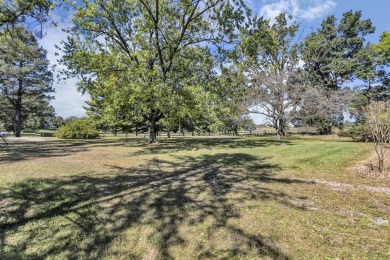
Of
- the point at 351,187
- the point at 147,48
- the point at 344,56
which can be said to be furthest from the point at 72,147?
the point at 344,56

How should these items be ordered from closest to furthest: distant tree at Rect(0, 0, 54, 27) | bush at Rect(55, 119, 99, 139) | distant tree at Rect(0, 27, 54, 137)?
1. distant tree at Rect(0, 0, 54, 27)
2. bush at Rect(55, 119, 99, 139)
3. distant tree at Rect(0, 27, 54, 137)

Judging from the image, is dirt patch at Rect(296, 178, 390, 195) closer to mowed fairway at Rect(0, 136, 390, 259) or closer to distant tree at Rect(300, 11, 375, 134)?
mowed fairway at Rect(0, 136, 390, 259)

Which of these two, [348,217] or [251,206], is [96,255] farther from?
[348,217]

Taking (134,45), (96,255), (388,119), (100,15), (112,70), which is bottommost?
(96,255)

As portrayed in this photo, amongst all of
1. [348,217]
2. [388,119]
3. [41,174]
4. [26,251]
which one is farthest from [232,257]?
[388,119]

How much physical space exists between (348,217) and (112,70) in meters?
14.7

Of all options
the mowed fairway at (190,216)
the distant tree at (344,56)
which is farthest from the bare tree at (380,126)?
the distant tree at (344,56)

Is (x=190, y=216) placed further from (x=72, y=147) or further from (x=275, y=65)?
(x=275, y=65)

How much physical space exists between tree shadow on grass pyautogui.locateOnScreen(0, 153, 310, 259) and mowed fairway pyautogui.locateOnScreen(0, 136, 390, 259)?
1 centimetres

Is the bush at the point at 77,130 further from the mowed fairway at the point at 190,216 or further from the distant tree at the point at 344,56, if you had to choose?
the distant tree at the point at 344,56

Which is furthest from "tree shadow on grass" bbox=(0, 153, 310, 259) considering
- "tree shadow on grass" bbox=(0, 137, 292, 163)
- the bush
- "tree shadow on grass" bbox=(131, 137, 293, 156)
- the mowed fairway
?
the bush

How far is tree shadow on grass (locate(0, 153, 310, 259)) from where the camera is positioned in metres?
3.12

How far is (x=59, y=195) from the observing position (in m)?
5.03

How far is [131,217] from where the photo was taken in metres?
4.04
